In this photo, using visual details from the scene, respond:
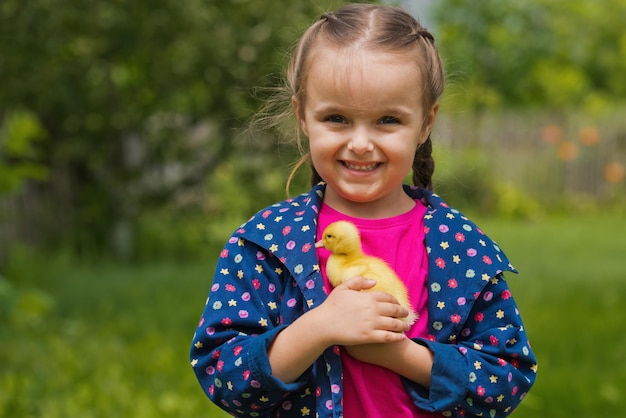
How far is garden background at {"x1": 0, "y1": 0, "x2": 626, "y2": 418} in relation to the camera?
555 centimetres

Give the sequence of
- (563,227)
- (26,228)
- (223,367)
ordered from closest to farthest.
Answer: (223,367)
(26,228)
(563,227)

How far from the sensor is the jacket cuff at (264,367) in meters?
2.26

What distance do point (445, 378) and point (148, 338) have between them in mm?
4537

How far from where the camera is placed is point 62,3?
6727 mm

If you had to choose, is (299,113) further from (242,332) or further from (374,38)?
(242,332)

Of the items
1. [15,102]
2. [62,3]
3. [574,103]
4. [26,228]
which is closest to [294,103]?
[62,3]

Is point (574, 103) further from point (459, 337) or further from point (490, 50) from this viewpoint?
point (459, 337)

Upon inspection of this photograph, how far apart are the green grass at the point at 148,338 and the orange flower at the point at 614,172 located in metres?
8.49

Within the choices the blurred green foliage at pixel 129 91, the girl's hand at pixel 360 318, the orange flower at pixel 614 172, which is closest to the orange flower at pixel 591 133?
the orange flower at pixel 614 172

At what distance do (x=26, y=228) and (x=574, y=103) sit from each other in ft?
49.7

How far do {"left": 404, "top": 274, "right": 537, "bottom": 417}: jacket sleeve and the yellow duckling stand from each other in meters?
0.14

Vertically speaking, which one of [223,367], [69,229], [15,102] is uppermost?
[223,367]

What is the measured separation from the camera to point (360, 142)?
234 cm

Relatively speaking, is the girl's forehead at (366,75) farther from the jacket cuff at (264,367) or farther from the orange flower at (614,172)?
the orange flower at (614,172)
